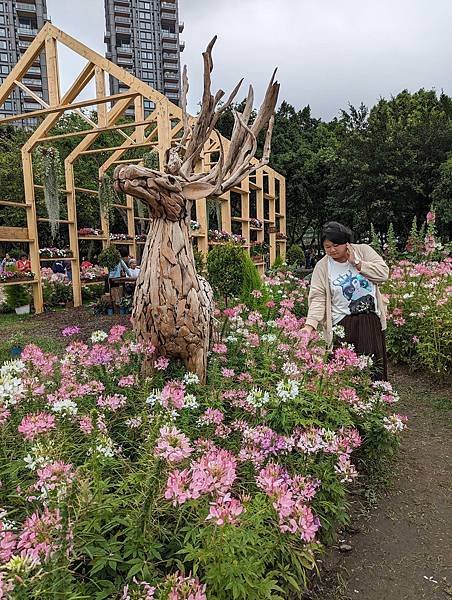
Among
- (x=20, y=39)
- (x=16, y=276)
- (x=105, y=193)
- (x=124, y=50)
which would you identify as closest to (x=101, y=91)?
(x=105, y=193)

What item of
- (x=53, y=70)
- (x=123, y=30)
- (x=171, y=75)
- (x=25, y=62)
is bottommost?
(x=53, y=70)

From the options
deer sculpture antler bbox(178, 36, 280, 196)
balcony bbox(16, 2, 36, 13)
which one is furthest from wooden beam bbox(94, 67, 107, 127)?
balcony bbox(16, 2, 36, 13)

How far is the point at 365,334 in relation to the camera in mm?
3137

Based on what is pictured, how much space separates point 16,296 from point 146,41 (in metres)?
55.6

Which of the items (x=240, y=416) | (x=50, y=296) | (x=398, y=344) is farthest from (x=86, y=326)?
(x=240, y=416)

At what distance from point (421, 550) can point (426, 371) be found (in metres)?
3.09

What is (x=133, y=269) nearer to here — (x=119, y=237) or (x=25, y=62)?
(x=119, y=237)

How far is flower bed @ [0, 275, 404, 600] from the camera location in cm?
113

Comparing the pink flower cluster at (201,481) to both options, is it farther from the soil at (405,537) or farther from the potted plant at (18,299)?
the potted plant at (18,299)

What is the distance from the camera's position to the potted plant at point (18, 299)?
32.1ft

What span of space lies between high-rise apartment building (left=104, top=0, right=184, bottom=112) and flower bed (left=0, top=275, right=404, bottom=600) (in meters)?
57.8

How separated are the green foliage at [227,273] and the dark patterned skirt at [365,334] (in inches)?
137

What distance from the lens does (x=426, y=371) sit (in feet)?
16.4

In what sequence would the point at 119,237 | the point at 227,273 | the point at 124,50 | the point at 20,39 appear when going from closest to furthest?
the point at 227,273, the point at 119,237, the point at 20,39, the point at 124,50
